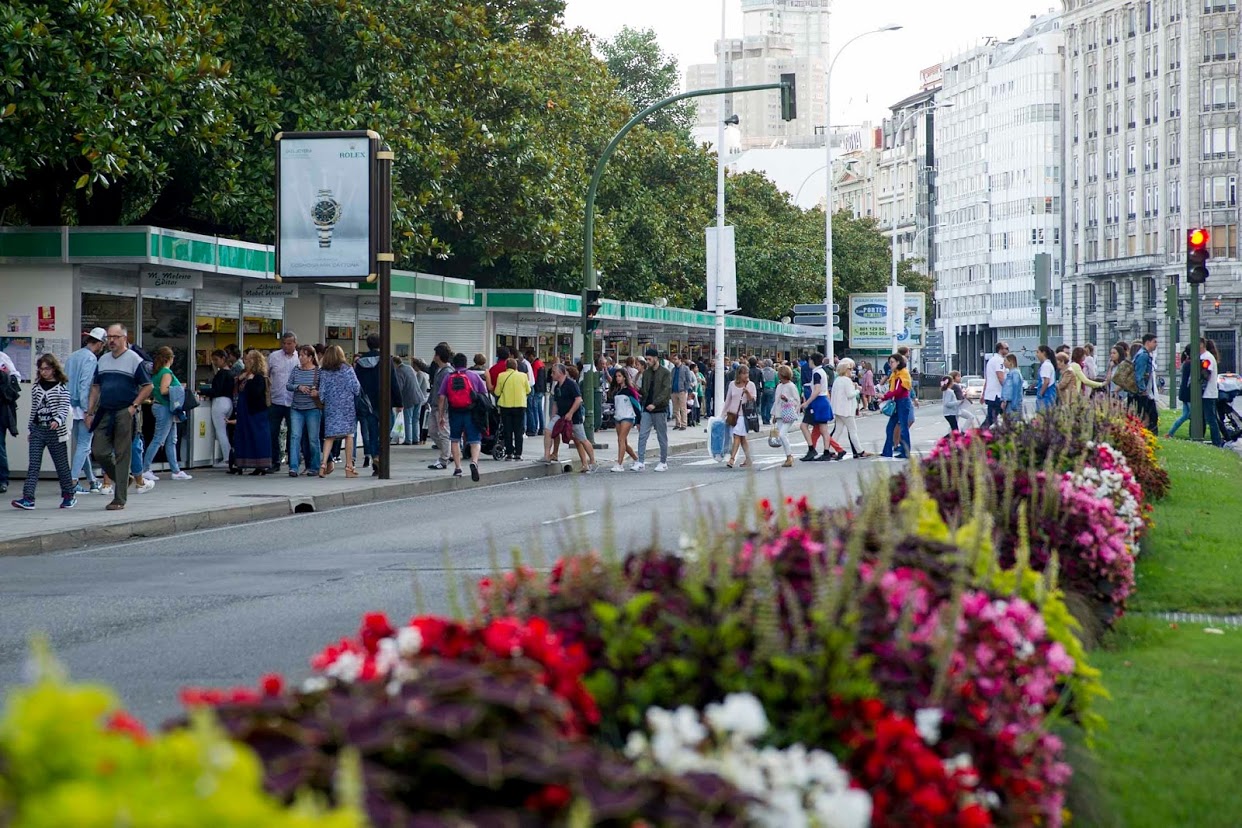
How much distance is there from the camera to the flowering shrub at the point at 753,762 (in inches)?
121

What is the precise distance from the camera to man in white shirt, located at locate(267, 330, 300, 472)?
24.9 meters

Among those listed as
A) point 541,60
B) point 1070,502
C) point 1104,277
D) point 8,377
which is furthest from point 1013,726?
point 1104,277

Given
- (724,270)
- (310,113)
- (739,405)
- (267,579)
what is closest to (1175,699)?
(267,579)

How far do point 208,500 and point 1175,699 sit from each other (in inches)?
564

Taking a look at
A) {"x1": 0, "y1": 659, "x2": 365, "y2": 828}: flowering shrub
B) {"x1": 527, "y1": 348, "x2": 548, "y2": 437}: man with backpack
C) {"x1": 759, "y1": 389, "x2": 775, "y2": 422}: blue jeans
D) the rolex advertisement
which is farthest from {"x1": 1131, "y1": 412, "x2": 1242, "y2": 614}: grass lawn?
{"x1": 759, "y1": 389, "x2": 775, "y2": 422}: blue jeans

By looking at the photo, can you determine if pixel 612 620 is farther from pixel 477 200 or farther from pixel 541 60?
pixel 541 60

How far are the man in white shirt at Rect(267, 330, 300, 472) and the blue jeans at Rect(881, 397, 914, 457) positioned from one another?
1004 centimetres

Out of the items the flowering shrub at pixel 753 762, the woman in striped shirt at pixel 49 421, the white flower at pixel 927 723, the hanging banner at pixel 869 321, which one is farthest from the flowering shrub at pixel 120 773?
the hanging banner at pixel 869 321

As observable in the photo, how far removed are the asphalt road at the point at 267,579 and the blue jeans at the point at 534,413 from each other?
17.0 metres

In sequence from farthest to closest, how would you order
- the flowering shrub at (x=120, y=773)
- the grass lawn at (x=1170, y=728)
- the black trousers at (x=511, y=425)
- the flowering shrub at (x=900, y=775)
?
the black trousers at (x=511, y=425) → the grass lawn at (x=1170, y=728) → the flowering shrub at (x=900, y=775) → the flowering shrub at (x=120, y=773)

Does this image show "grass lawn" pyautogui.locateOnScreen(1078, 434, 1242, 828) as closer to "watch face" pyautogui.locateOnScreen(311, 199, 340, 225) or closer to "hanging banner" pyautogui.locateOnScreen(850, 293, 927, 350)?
"watch face" pyautogui.locateOnScreen(311, 199, 340, 225)

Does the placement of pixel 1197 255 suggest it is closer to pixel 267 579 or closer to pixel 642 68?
pixel 267 579

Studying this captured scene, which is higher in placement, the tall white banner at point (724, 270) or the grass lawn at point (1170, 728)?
the tall white banner at point (724, 270)

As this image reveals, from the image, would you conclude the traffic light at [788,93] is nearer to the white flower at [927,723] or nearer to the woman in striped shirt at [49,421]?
the woman in striped shirt at [49,421]
